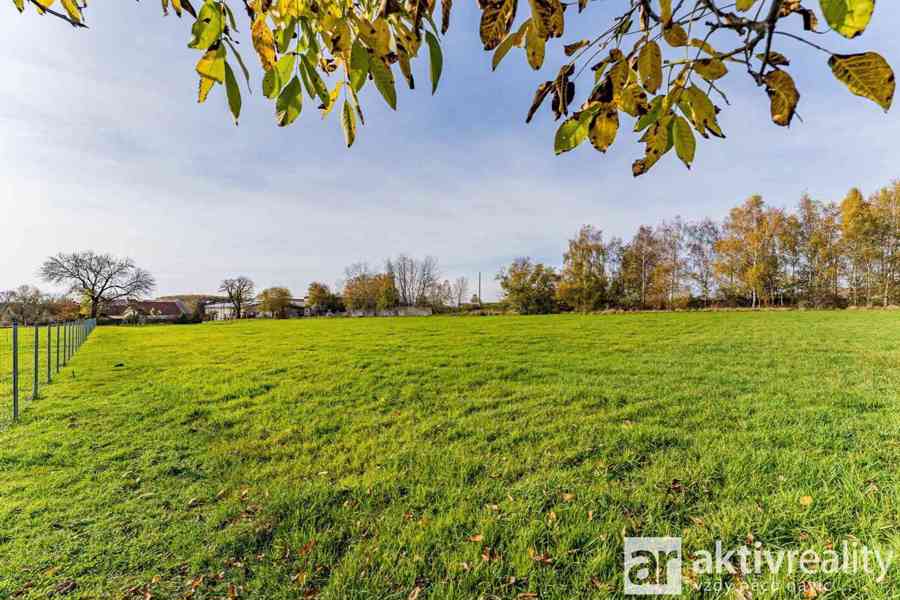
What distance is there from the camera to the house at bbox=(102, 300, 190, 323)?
2317 inches

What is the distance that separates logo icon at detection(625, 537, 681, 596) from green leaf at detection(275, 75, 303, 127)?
2.90 metres

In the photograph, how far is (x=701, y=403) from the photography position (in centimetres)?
546

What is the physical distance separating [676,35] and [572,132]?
0.38m

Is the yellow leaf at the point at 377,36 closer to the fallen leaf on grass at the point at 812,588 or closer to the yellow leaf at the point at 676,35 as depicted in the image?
the yellow leaf at the point at 676,35

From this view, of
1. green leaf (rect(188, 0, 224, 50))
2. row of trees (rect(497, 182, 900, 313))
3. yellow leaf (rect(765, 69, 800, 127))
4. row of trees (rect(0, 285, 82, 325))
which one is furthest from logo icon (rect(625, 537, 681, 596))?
row of trees (rect(0, 285, 82, 325))

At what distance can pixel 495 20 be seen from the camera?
1.01 metres

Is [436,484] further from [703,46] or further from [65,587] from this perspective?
[703,46]

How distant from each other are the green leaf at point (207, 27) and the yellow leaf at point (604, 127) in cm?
103

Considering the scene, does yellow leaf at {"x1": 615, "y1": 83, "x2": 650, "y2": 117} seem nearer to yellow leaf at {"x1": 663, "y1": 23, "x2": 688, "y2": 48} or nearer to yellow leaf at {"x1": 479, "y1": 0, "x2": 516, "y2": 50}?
yellow leaf at {"x1": 663, "y1": 23, "x2": 688, "y2": 48}

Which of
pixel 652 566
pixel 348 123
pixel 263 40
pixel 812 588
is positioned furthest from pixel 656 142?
pixel 812 588

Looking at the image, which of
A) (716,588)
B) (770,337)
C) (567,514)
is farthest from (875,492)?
(770,337)

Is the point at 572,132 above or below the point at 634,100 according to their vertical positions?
below

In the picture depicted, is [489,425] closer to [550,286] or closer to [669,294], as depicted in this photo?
[550,286]

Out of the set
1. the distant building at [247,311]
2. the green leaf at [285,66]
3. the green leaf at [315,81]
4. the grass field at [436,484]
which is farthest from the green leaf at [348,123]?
the distant building at [247,311]
